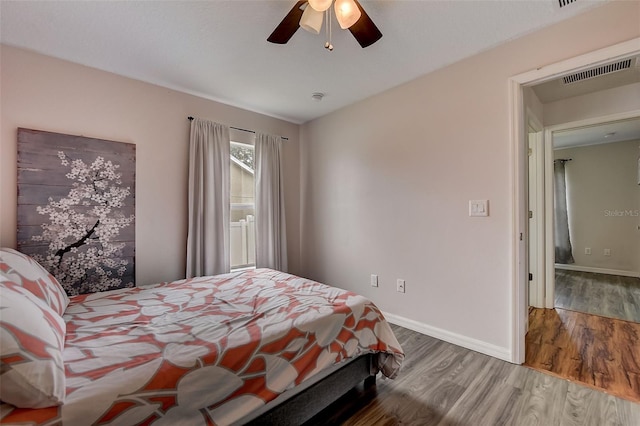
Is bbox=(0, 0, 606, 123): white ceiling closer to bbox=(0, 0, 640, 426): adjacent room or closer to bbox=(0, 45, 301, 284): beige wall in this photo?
bbox=(0, 0, 640, 426): adjacent room

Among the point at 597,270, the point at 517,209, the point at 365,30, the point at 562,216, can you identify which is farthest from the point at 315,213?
the point at 597,270

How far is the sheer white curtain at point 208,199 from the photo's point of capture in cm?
282

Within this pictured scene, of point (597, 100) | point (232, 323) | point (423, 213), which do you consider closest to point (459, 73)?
point (423, 213)

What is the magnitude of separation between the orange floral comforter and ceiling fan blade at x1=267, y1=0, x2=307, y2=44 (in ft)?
5.37

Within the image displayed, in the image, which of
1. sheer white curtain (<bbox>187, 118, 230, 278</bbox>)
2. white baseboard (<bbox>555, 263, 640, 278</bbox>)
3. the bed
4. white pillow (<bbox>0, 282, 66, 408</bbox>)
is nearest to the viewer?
white pillow (<bbox>0, 282, 66, 408</bbox>)

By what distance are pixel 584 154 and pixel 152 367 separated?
22.2 feet

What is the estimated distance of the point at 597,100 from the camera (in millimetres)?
2828

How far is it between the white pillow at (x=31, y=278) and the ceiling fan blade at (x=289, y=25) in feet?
5.96

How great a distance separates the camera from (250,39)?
79.4 inches

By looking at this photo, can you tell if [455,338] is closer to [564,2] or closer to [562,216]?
[564,2]

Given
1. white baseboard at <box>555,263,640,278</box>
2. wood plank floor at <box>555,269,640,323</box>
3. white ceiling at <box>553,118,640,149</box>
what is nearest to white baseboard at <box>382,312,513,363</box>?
wood plank floor at <box>555,269,640,323</box>

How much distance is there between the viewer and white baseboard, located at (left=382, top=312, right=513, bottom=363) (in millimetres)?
2120

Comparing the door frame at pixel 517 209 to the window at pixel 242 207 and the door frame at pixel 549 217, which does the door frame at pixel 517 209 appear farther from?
the window at pixel 242 207

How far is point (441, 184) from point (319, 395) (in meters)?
1.95
